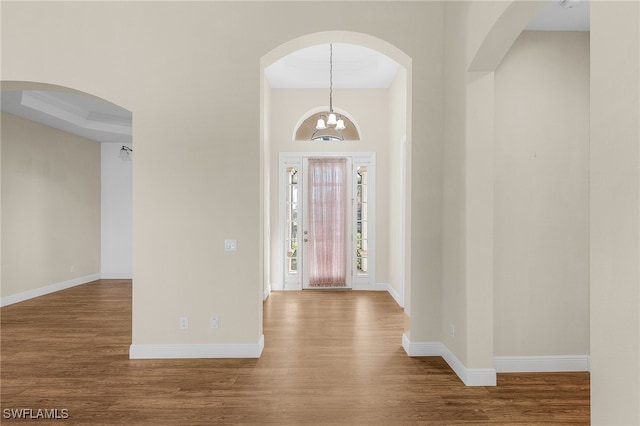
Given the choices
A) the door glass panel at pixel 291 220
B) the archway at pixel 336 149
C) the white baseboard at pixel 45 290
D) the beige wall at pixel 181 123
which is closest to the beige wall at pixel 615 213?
the archway at pixel 336 149

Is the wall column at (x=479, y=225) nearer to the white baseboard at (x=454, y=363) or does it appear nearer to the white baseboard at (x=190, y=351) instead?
the white baseboard at (x=454, y=363)

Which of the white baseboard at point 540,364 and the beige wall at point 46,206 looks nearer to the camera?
the white baseboard at point 540,364

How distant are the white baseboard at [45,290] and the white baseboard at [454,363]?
6039 millimetres

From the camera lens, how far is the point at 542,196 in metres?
3.19

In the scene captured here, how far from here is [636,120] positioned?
1313mm

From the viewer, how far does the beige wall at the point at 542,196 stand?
3184 mm

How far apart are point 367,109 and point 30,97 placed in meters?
5.27

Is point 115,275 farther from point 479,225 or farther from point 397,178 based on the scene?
point 479,225

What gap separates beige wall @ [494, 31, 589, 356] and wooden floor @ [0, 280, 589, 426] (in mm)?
457

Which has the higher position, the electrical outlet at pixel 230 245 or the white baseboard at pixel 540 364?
the electrical outlet at pixel 230 245

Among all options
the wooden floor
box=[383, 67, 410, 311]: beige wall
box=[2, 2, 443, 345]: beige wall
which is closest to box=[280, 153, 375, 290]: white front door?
box=[383, 67, 410, 311]: beige wall

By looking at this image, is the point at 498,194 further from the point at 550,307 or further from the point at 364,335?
the point at 364,335

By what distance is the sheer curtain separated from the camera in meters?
6.55

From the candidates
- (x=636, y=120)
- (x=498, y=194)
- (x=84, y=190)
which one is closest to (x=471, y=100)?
(x=498, y=194)
